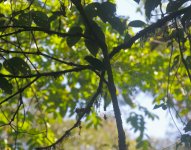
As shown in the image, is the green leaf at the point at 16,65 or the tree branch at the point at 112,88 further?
the green leaf at the point at 16,65

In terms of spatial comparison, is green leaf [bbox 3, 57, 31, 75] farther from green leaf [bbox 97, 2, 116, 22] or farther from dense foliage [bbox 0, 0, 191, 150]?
green leaf [bbox 97, 2, 116, 22]

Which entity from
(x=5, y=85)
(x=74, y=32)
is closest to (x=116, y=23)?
(x=74, y=32)

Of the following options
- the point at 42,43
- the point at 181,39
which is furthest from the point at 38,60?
the point at 181,39

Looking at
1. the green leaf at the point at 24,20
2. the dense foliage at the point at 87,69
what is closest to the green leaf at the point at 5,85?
Result: the dense foliage at the point at 87,69

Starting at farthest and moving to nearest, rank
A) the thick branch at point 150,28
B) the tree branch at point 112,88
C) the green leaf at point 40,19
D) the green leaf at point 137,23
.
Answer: the green leaf at point 137,23, the green leaf at point 40,19, the thick branch at point 150,28, the tree branch at point 112,88

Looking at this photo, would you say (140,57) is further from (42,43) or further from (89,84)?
(42,43)

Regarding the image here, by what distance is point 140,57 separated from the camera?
4008 millimetres

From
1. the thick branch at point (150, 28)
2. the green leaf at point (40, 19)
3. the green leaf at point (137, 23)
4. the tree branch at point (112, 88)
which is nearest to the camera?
the tree branch at point (112, 88)

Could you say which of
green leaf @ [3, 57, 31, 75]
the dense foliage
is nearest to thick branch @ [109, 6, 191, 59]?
the dense foliage

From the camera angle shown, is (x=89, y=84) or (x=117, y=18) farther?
(x=89, y=84)

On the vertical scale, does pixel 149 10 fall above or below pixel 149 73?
below

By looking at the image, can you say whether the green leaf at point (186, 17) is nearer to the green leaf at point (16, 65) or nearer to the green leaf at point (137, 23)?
the green leaf at point (137, 23)

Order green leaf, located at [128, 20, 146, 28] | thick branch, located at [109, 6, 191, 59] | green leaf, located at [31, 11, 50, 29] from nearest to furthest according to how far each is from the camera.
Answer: thick branch, located at [109, 6, 191, 59] < green leaf, located at [31, 11, 50, 29] < green leaf, located at [128, 20, 146, 28]

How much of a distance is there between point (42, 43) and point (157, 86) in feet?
4.18
